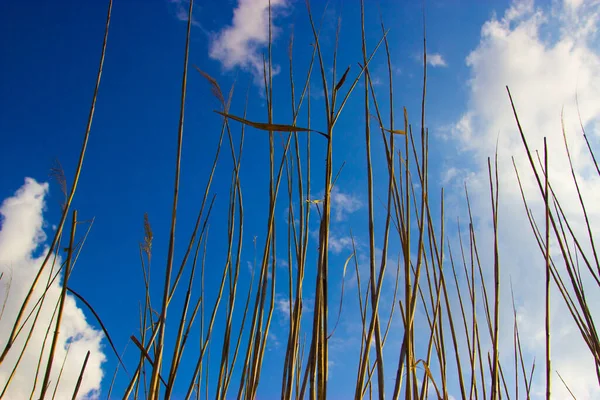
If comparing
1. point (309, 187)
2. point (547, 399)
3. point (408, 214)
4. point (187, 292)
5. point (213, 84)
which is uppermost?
point (213, 84)

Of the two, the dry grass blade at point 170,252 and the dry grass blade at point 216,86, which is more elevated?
the dry grass blade at point 216,86

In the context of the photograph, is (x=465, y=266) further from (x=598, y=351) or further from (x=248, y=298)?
(x=248, y=298)

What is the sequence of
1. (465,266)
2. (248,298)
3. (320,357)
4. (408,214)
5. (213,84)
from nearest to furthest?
1. (320,357)
2. (408,214)
3. (213,84)
4. (465,266)
5. (248,298)

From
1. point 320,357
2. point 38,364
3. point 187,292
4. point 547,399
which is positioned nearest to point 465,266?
point 547,399

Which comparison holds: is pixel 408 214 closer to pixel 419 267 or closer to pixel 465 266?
pixel 419 267

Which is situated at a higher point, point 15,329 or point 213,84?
point 213,84

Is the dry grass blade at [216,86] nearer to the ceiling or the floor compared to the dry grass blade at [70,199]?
nearer to the ceiling

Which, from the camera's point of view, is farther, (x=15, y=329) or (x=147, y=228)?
(x=147, y=228)

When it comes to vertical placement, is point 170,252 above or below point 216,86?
below

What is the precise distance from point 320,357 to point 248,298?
0.49 m

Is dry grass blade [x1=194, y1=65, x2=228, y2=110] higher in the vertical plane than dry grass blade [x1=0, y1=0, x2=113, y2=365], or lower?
higher

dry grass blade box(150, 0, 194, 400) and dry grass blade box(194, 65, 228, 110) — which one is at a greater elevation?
dry grass blade box(194, 65, 228, 110)

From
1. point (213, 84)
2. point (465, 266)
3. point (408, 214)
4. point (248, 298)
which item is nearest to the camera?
point (408, 214)

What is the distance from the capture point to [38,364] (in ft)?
3.40
